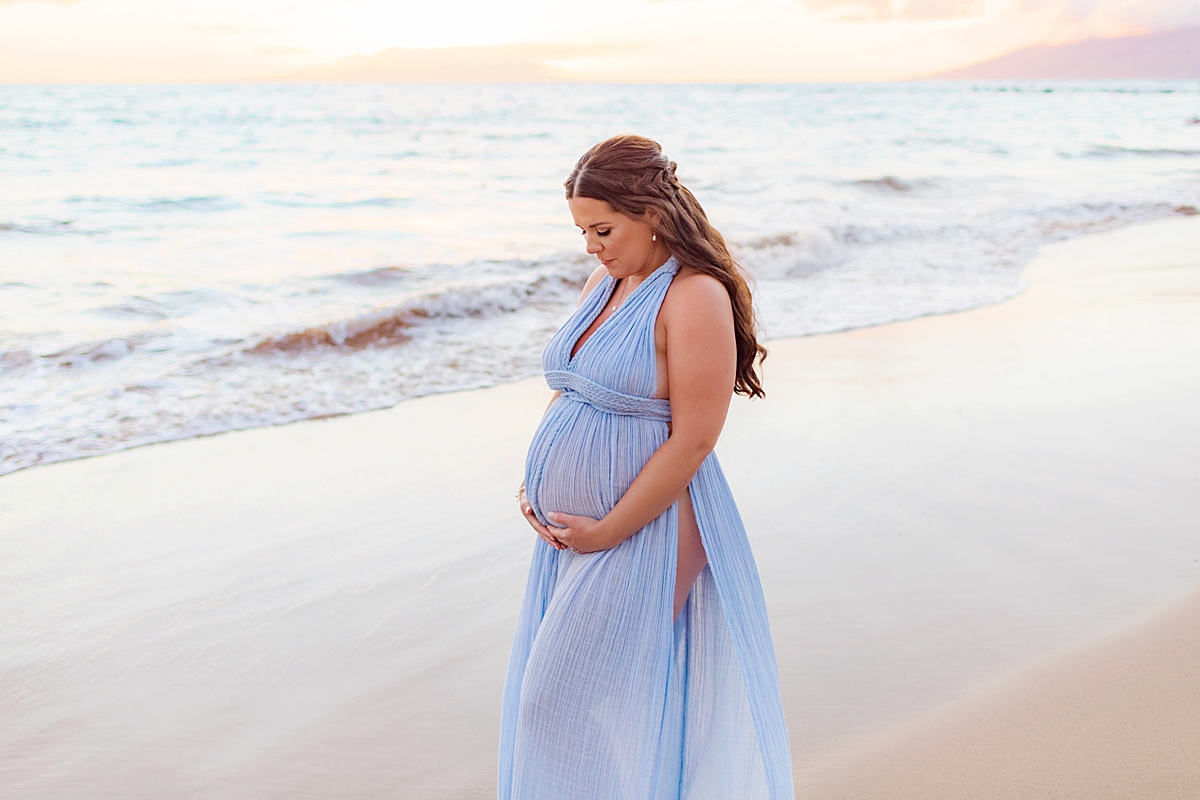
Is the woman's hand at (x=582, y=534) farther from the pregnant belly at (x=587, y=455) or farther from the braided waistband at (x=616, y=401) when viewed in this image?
the braided waistband at (x=616, y=401)

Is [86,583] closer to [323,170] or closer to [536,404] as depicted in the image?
[536,404]

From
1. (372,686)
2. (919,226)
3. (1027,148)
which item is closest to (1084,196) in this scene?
(919,226)

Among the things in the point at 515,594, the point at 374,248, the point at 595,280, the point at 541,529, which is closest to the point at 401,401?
the point at 515,594

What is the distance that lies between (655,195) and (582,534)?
71 cm

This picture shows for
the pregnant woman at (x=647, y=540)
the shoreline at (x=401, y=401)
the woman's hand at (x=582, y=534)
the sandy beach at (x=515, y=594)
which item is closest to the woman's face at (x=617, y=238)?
the pregnant woman at (x=647, y=540)

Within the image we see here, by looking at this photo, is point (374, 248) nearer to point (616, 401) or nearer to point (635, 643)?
point (616, 401)

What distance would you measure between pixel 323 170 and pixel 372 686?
18.2 m

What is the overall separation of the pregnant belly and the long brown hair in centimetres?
29

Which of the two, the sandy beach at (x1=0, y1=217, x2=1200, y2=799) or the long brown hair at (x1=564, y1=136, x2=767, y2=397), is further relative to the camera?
the sandy beach at (x1=0, y1=217, x2=1200, y2=799)

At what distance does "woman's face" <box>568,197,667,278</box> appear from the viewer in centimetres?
187

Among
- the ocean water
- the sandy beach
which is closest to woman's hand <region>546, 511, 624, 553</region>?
the ocean water

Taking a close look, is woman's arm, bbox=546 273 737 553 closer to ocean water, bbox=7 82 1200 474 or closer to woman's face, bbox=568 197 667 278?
woman's face, bbox=568 197 667 278

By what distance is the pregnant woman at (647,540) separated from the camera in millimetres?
1847

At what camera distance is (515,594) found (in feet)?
11.6
